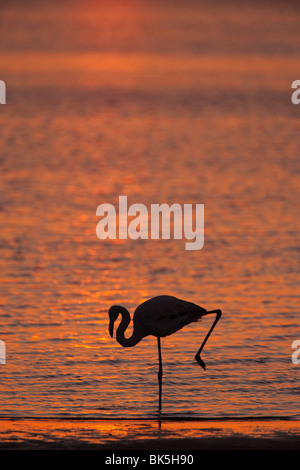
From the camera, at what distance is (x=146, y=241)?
21.8 m

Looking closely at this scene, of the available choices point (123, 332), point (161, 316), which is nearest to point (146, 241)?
point (123, 332)

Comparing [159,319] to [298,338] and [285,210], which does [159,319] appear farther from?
[285,210]

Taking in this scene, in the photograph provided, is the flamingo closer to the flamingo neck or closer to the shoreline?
the flamingo neck

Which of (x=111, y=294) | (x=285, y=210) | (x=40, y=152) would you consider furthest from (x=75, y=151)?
(x=111, y=294)

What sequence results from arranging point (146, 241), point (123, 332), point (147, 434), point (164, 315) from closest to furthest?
1. point (147, 434)
2. point (164, 315)
3. point (123, 332)
4. point (146, 241)

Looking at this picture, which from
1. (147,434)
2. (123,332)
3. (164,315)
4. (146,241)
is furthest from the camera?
(146,241)

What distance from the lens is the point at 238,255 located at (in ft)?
66.6

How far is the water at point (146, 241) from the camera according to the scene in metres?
13.4

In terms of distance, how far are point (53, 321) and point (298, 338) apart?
347 cm

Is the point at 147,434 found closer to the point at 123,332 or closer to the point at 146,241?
the point at 123,332

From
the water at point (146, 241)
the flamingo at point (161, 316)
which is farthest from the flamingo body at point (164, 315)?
the water at point (146, 241)

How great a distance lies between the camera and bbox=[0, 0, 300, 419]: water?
1344 cm

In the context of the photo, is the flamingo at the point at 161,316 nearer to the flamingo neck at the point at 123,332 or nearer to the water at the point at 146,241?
the flamingo neck at the point at 123,332
